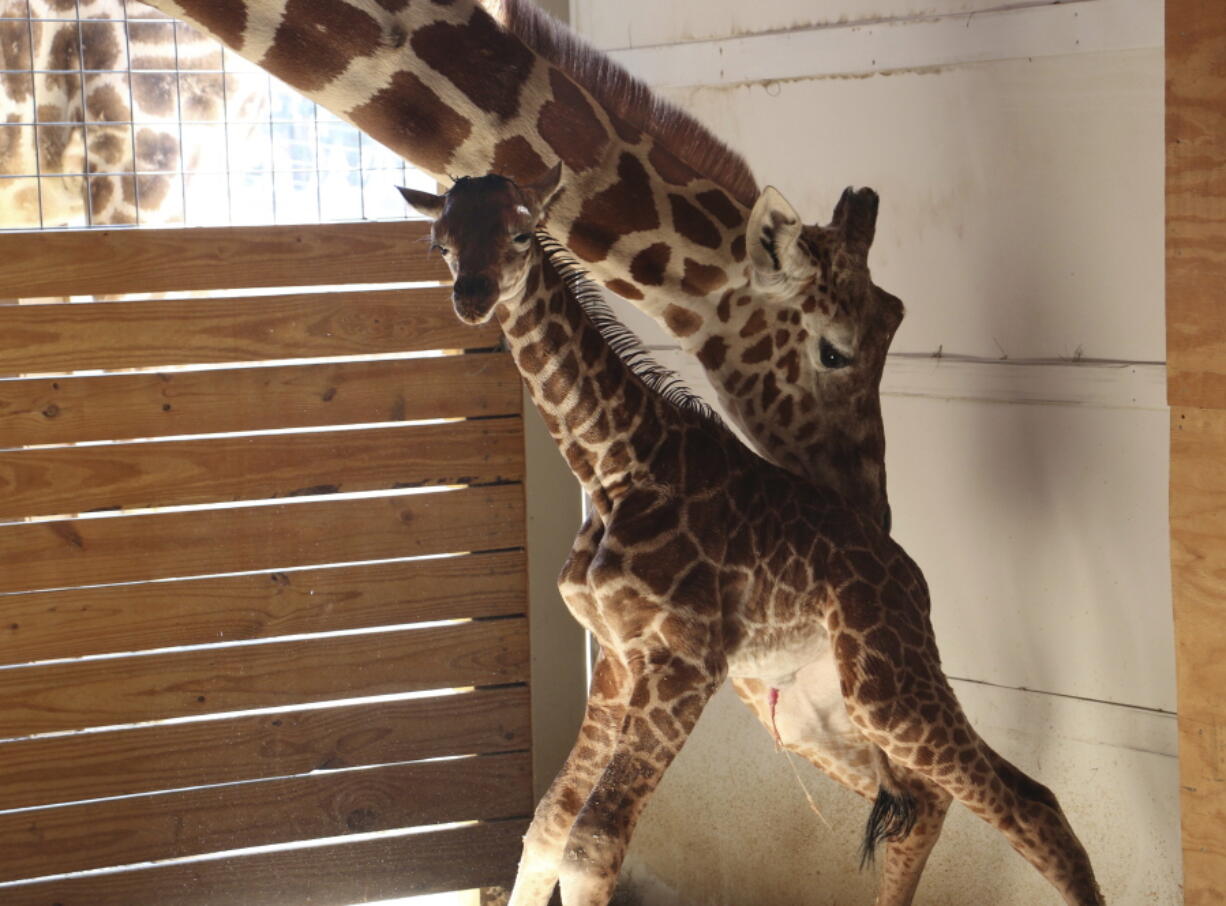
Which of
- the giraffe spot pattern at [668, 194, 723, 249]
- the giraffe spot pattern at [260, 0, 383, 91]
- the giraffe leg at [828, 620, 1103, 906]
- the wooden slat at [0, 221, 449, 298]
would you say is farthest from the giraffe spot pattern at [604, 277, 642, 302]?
the wooden slat at [0, 221, 449, 298]

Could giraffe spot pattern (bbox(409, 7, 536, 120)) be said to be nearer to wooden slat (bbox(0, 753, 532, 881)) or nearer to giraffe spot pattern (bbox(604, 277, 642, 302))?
giraffe spot pattern (bbox(604, 277, 642, 302))

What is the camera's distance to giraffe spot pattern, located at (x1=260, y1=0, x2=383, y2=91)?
92.4 inches

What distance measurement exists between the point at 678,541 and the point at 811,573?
0.26 m

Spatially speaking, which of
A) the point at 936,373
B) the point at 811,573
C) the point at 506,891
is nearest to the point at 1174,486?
the point at 811,573

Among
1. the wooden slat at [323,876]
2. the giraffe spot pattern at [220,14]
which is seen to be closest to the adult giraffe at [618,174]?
the giraffe spot pattern at [220,14]

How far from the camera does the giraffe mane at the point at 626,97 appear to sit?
254 centimetres

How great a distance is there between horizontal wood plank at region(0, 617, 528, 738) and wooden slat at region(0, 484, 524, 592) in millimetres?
226

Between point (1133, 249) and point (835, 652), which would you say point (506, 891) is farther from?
point (1133, 249)

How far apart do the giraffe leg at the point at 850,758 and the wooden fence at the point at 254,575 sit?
4.60 feet

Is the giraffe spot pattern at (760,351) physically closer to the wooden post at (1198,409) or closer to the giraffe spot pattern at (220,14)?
the wooden post at (1198,409)

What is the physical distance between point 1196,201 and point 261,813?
2.82m

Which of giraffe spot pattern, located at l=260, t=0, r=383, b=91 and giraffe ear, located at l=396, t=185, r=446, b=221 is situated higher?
giraffe spot pattern, located at l=260, t=0, r=383, b=91

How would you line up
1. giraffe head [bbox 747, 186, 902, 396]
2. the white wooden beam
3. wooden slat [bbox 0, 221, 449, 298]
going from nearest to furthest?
giraffe head [bbox 747, 186, 902, 396] → the white wooden beam → wooden slat [bbox 0, 221, 449, 298]

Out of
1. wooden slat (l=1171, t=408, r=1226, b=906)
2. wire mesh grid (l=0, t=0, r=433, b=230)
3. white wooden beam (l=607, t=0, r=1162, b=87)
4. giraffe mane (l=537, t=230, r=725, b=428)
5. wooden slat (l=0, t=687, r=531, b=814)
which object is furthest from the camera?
wire mesh grid (l=0, t=0, r=433, b=230)
